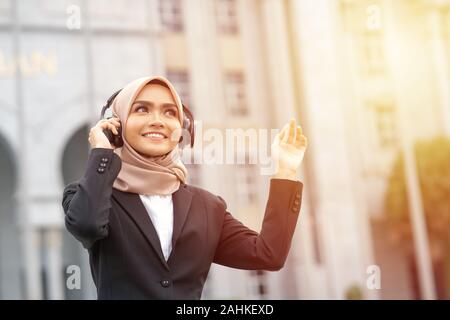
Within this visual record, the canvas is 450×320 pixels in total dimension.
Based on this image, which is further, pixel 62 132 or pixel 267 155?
pixel 62 132

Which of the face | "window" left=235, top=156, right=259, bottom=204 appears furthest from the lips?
"window" left=235, top=156, right=259, bottom=204

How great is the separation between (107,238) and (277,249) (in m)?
0.31

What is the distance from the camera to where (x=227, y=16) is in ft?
35.3

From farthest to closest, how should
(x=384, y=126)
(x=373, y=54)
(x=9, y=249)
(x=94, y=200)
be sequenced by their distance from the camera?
1. (x=384, y=126)
2. (x=373, y=54)
3. (x=9, y=249)
4. (x=94, y=200)

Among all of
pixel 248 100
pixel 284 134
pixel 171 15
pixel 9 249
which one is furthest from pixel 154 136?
pixel 171 15

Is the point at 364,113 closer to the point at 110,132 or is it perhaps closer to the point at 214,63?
the point at 214,63

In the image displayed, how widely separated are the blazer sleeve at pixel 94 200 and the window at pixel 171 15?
9.34 metres

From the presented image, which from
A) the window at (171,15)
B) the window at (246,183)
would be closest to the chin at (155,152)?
the window at (246,183)

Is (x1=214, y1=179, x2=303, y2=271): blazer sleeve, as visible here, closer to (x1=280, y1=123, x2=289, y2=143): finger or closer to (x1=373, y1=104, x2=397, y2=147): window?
(x1=280, y1=123, x2=289, y2=143): finger

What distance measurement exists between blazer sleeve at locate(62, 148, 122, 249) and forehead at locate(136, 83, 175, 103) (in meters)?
0.15

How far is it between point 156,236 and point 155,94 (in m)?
0.27

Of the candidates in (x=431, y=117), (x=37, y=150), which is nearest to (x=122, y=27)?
(x=37, y=150)

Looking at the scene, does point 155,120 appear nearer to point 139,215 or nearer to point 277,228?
point 139,215
